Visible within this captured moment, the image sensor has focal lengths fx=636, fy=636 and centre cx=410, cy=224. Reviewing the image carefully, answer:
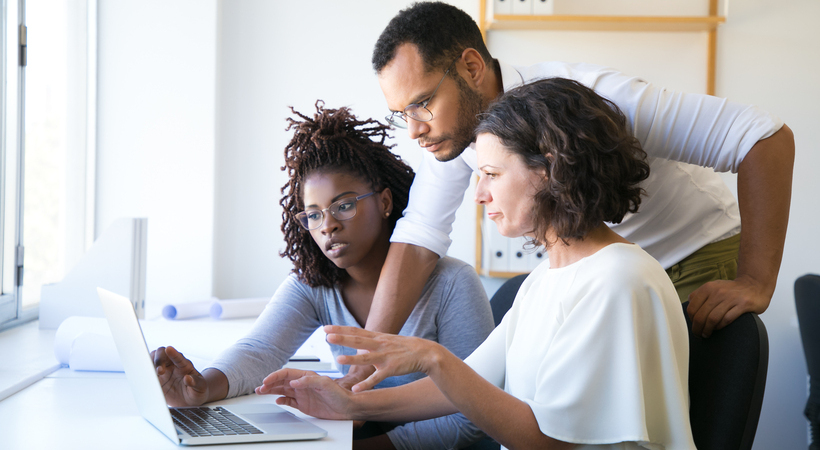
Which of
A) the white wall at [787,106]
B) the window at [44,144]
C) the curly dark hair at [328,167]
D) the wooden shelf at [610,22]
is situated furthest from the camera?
the white wall at [787,106]

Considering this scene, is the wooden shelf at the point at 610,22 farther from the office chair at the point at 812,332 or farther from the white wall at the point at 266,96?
the office chair at the point at 812,332

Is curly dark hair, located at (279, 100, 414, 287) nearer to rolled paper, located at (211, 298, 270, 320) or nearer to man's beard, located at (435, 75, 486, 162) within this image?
man's beard, located at (435, 75, 486, 162)

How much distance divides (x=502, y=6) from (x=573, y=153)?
1529mm

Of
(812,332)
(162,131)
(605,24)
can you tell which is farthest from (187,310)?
(812,332)

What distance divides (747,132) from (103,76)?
2130mm

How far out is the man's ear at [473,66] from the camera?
4.26ft

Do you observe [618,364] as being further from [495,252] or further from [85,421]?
[495,252]

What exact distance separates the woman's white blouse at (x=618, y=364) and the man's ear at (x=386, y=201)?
68cm

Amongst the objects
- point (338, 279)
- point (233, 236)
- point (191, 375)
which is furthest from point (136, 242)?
point (191, 375)

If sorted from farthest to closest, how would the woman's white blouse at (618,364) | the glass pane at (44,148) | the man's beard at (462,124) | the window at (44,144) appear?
the glass pane at (44,148) → the window at (44,144) → the man's beard at (462,124) → the woman's white blouse at (618,364)

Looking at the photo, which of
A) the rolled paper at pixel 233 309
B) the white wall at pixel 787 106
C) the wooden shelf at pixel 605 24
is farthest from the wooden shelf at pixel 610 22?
the rolled paper at pixel 233 309

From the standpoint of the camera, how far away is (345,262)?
136 cm

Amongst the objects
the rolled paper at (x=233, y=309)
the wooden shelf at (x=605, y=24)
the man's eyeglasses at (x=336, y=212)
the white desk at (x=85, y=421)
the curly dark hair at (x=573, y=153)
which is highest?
the wooden shelf at (x=605, y=24)

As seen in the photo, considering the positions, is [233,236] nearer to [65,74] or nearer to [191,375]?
[65,74]
